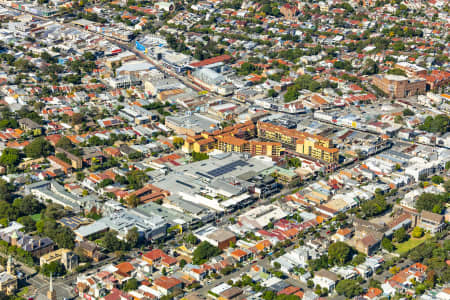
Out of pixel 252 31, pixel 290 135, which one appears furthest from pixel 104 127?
pixel 252 31

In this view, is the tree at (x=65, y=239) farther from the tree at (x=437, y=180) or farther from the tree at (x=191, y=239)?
the tree at (x=437, y=180)

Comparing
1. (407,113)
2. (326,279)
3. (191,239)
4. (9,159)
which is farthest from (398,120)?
(9,159)

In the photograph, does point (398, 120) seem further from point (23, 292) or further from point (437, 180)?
point (23, 292)

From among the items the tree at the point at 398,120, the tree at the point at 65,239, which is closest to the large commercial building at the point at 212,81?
the tree at the point at 398,120

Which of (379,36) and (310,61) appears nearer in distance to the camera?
(310,61)

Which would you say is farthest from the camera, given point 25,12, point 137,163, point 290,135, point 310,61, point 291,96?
point 25,12

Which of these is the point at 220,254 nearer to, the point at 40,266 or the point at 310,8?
the point at 40,266
